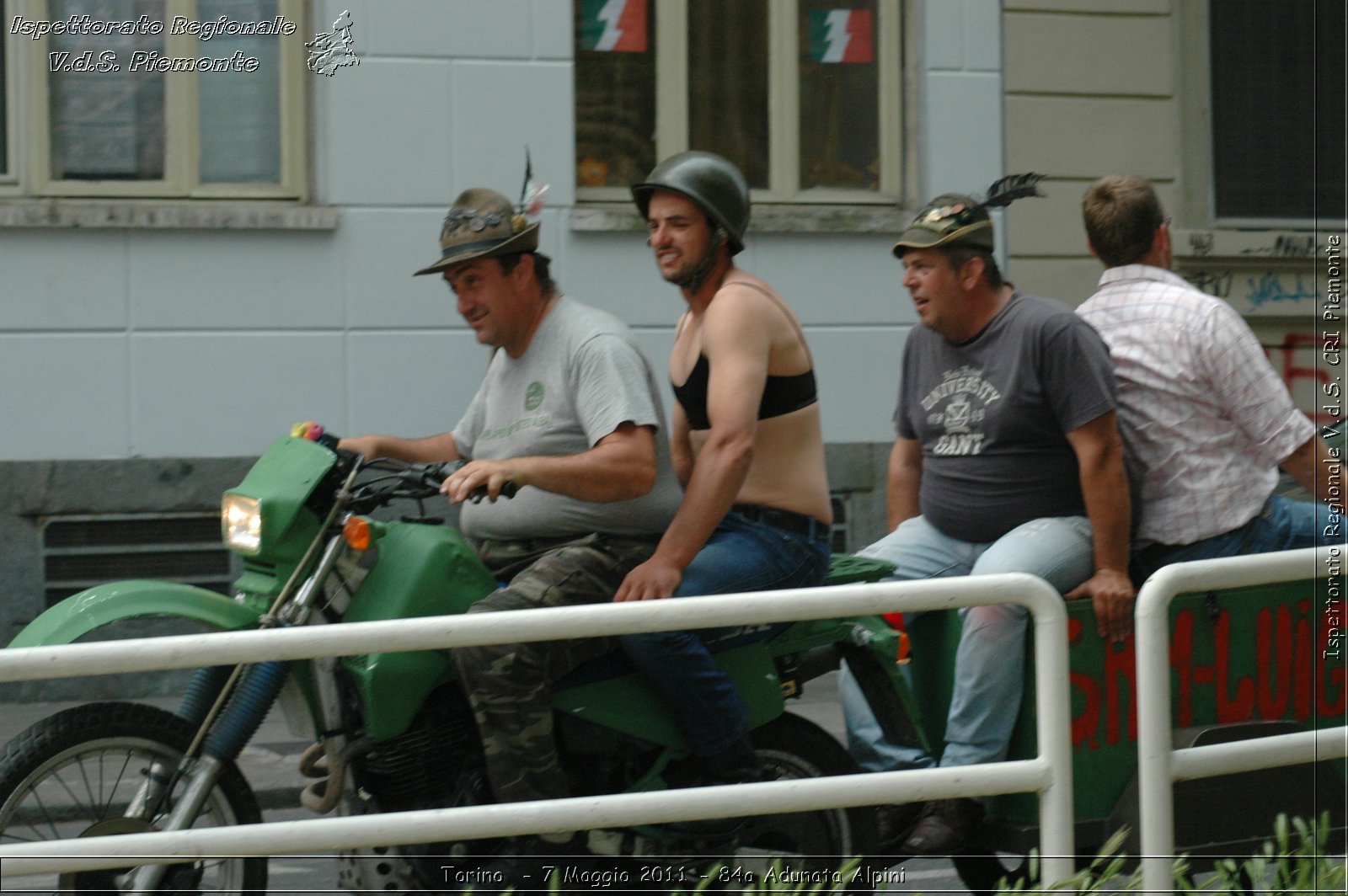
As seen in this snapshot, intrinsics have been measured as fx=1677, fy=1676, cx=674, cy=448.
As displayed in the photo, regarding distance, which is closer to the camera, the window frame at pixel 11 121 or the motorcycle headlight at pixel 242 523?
the motorcycle headlight at pixel 242 523

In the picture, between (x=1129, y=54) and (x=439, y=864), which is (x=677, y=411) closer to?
(x=439, y=864)

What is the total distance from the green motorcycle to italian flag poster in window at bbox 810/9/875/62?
6272 millimetres

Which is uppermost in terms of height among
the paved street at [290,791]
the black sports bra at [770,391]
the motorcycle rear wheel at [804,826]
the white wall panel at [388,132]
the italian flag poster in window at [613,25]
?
the italian flag poster in window at [613,25]

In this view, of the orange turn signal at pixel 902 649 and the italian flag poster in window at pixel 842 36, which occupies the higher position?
the italian flag poster in window at pixel 842 36

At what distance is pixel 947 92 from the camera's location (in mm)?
9469

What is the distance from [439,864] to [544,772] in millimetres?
312

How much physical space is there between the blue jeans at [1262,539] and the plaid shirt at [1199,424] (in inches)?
1.0

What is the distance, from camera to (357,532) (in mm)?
3625

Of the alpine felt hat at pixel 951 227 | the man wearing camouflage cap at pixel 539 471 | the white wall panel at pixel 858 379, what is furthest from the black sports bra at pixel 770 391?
the white wall panel at pixel 858 379

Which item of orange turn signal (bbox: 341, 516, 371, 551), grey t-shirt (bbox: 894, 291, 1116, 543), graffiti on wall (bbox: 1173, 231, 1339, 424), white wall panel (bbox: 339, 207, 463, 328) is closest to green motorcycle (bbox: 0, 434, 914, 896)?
orange turn signal (bbox: 341, 516, 371, 551)

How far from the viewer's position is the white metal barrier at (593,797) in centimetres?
257

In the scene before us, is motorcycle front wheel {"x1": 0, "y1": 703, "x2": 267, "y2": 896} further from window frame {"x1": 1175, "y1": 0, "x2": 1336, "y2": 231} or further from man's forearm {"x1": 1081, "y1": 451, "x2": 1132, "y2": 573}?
window frame {"x1": 1175, "y1": 0, "x2": 1336, "y2": 231}

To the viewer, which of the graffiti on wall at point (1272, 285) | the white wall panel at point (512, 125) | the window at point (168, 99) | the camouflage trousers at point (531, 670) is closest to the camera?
the camouflage trousers at point (531, 670)
